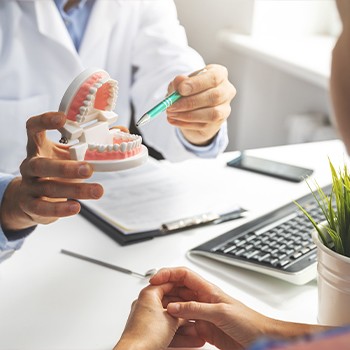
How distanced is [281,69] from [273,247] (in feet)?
3.92

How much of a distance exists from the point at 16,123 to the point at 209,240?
39cm

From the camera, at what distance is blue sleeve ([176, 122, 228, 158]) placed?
1.03 metres

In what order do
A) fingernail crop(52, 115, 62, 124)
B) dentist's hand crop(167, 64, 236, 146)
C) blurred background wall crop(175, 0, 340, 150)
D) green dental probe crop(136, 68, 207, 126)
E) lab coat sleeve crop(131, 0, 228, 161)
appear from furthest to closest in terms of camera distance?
blurred background wall crop(175, 0, 340, 150), lab coat sleeve crop(131, 0, 228, 161), dentist's hand crop(167, 64, 236, 146), green dental probe crop(136, 68, 207, 126), fingernail crop(52, 115, 62, 124)

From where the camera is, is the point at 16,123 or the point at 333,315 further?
the point at 16,123

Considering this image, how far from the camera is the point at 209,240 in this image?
2.91ft

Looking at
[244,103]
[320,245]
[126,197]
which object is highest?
[320,245]

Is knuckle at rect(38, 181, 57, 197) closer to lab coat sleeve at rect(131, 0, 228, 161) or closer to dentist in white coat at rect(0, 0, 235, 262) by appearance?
dentist in white coat at rect(0, 0, 235, 262)

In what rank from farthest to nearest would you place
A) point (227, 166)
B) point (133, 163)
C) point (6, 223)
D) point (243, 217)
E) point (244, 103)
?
point (244, 103), point (227, 166), point (243, 217), point (6, 223), point (133, 163)

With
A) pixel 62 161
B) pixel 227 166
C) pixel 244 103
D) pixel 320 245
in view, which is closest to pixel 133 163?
pixel 62 161

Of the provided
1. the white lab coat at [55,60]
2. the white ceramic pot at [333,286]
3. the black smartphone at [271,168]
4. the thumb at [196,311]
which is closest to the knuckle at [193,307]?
the thumb at [196,311]

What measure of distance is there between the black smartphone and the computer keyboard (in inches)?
7.7

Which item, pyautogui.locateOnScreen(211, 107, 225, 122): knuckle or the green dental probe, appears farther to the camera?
pyautogui.locateOnScreen(211, 107, 225, 122): knuckle

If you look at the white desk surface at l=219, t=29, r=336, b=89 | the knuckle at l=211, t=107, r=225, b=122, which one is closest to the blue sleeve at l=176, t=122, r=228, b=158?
the knuckle at l=211, t=107, r=225, b=122

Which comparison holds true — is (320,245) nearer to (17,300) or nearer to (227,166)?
(17,300)
